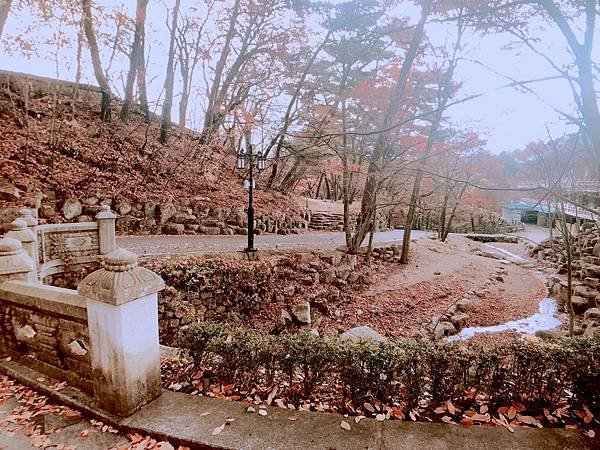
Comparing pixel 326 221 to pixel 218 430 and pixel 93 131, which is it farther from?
pixel 218 430

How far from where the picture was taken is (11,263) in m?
3.56

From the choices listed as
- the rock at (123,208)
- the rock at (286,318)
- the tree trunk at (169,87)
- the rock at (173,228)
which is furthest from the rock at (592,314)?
the tree trunk at (169,87)

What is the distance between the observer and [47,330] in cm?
313

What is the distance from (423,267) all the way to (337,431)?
12.4 meters

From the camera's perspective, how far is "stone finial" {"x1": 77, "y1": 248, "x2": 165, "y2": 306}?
8.05 ft

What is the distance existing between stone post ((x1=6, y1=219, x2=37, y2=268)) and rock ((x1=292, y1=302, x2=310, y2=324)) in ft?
19.9

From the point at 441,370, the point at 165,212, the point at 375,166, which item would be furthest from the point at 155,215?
the point at 441,370

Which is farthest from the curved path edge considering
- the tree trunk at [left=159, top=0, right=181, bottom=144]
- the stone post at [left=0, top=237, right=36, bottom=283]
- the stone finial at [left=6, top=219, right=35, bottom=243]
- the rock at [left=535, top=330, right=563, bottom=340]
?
the tree trunk at [left=159, top=0, right=181, bottom=144]

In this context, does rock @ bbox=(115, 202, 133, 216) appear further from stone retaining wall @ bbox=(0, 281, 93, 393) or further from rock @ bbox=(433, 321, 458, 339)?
rock @ bbox=(433, 321, 458, 339)

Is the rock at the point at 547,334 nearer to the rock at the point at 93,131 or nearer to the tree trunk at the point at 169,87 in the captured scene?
the tree trunk at the point at 169,87

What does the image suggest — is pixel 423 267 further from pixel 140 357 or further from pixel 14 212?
pixel 14 212

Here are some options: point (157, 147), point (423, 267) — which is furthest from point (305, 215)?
point (157, 147)

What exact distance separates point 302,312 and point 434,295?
16.4 ft

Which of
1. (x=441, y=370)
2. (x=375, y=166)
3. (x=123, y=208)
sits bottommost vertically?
(x=441, y=370)
